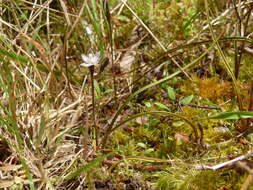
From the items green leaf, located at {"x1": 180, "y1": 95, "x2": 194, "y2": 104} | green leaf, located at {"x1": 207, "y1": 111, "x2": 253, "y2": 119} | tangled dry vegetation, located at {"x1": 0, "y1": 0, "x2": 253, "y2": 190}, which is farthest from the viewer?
green leaf, located at {"x1": 180, "y1": 95, "x2": 194, "y2": 104}

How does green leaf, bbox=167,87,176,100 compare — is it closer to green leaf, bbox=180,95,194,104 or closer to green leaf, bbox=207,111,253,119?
green leaf, bbox=180,95,194,104

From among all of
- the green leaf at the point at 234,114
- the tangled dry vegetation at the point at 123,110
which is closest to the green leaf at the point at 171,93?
the tangled dry vegetation at the point at 123,110

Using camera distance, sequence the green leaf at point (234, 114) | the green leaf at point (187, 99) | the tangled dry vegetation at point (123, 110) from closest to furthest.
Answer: the green leaf at point (234, 114)
the tangled dry vegetation at point (123, 110)
the green leaf at point (187, 99)

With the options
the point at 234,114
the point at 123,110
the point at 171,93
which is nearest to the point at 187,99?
the point at 171,93

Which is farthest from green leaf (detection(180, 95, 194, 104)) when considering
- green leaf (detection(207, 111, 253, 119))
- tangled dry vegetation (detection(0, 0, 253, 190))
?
green leaf (detection(207, 111, 253, 119))

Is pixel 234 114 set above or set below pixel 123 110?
above

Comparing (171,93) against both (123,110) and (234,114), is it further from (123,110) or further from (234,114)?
(234,114)

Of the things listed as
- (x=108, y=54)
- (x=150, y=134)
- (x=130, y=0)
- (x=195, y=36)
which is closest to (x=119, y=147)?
(x=150, y=134)

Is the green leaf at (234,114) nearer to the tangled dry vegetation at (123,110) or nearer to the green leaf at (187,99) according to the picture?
the tangled dry vegetation at (123,110)
